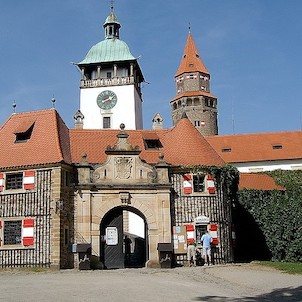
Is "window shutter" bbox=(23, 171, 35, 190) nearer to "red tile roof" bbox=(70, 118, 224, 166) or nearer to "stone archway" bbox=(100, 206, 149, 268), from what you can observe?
"red tile roof" bbox=(70, 118, 224, 166)

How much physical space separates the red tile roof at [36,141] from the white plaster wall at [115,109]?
24649 mm

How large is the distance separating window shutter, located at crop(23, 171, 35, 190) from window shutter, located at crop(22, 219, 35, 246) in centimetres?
169

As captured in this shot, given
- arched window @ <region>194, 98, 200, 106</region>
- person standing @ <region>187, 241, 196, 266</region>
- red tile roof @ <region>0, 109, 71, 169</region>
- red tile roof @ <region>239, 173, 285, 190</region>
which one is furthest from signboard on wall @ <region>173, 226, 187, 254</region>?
arched window @ <region>194, 98, 200, 106</region>

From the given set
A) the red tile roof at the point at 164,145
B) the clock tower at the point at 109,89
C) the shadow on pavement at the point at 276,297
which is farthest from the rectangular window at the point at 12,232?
the clock tower at the point at 109,89

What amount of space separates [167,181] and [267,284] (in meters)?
10.6

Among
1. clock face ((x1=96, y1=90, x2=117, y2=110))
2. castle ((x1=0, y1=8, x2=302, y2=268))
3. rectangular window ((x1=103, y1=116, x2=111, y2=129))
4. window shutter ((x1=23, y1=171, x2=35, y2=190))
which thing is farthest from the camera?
clock face ((x1=96, y1=90, x2=117, y2=110))

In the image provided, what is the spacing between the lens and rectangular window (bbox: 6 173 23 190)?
27688 mm

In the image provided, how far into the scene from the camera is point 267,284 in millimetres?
18141

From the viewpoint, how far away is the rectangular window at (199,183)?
28791 mm

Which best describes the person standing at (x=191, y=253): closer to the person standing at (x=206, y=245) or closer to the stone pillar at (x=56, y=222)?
the person standing at (x=206, y=245)

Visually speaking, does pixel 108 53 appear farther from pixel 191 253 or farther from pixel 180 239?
pixel 191 253

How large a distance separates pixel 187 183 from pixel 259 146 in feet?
105

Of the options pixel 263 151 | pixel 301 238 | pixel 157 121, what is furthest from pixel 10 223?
pixel 263 151

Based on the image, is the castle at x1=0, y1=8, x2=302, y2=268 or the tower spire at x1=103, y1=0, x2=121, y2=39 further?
the tower spire at x1=103, y1=0, x2=121, y2=39
